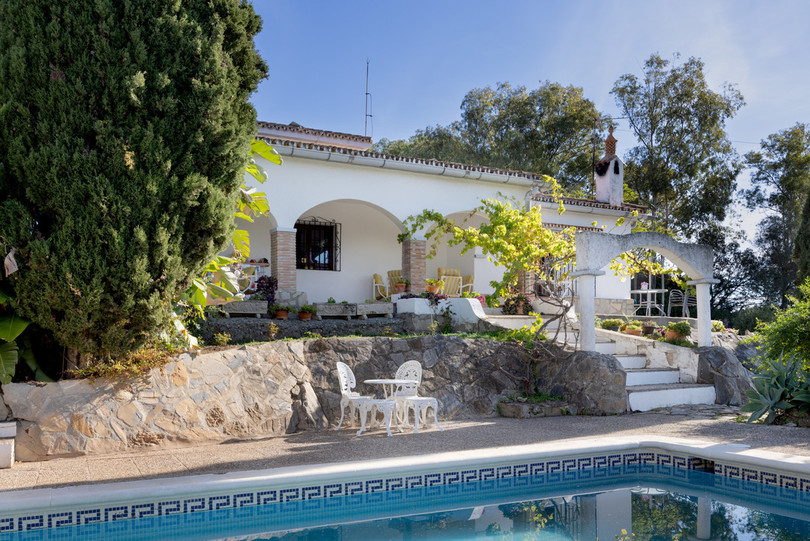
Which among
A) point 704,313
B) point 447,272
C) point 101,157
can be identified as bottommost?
point 704,313

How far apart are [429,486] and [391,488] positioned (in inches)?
15.1

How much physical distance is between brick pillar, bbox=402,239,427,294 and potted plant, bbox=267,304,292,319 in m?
3.49

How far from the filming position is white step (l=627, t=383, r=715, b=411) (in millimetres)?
10211

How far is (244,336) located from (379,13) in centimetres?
1212

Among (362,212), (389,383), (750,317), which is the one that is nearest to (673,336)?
(389,383)

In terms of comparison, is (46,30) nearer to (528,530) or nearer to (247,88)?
(247,88)

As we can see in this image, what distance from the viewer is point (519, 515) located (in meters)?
5.74

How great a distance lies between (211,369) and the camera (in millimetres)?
8227

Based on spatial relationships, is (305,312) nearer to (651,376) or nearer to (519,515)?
(651,376)

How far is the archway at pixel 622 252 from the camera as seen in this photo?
1074 cm

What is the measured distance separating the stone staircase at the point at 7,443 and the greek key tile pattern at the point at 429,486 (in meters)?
1.94

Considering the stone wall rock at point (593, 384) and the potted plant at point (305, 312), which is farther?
the potted plant at point (305, 312)

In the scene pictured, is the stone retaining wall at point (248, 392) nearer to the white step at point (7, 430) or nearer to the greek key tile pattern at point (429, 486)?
the white step at point (7, 430)

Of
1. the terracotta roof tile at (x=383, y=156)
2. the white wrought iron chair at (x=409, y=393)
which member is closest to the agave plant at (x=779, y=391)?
the white wrought iron chair at (x=409, y=393)
